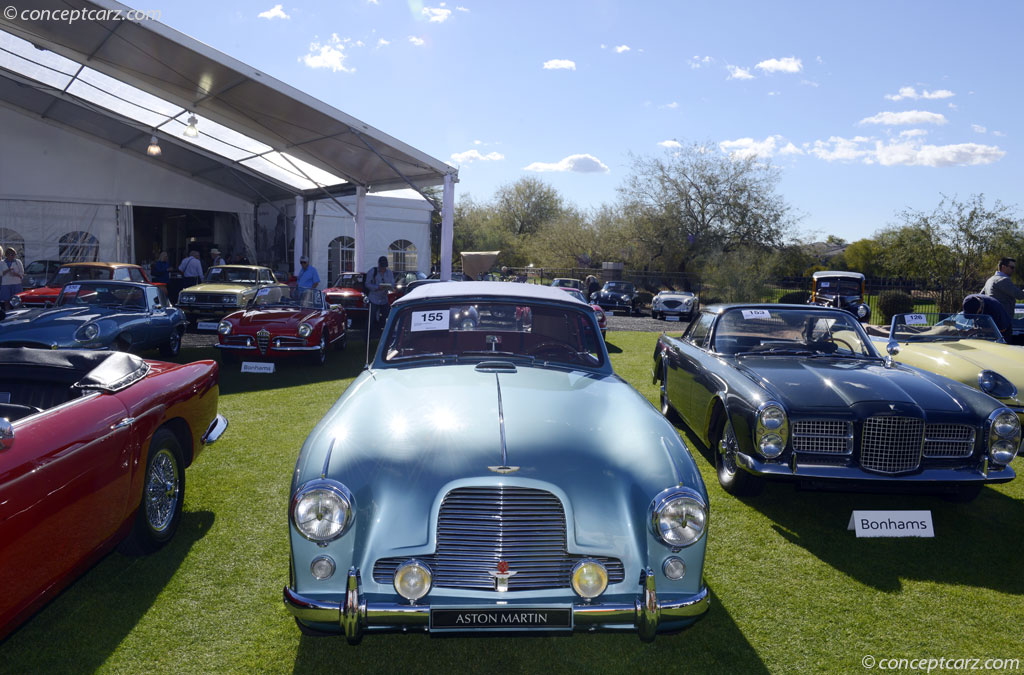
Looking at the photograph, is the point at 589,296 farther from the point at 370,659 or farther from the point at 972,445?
the point at 370,659

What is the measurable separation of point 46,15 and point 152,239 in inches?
754

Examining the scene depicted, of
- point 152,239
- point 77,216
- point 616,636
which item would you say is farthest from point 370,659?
point 152,239

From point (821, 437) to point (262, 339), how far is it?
8.63 metres

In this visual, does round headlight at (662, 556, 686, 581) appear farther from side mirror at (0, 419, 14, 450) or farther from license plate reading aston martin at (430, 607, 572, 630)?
side mirror at (0, 419, 14, 450)

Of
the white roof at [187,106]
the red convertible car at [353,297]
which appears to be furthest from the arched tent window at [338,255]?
the red convertible car at [353,297]

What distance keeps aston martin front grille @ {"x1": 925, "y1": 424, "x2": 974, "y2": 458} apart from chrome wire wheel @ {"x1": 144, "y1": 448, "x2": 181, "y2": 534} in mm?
5011

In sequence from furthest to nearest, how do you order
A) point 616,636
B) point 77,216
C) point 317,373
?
point 77,216 < point 317,373 < point 616,636

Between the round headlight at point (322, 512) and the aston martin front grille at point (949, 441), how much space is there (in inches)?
158

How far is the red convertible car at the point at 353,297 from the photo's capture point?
16.1 meters

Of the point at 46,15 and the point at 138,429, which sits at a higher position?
the point at 46,15

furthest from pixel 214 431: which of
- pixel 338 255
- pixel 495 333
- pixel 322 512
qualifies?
pixel 338 255

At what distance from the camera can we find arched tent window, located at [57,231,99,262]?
69.7 feet

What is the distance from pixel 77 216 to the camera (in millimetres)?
21734

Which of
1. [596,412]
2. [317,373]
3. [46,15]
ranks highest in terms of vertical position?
[46,15]
